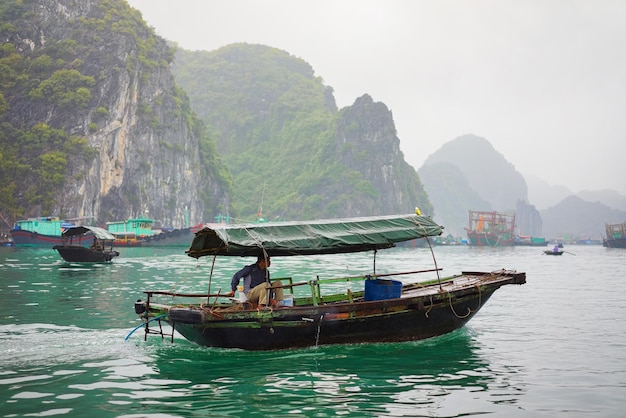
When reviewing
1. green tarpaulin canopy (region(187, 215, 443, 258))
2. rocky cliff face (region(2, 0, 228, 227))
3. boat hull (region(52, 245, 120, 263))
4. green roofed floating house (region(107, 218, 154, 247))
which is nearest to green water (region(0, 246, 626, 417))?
green tarpaulin canopy (region(187, 215, 443, 258))

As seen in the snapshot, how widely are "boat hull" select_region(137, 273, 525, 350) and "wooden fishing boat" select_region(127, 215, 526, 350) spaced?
0.06ft

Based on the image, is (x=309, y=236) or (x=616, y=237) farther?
(x=616, y=237)

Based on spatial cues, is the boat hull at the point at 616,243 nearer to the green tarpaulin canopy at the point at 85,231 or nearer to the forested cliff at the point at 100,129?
the forested cliff at the point at 100,129

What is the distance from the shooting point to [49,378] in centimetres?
900

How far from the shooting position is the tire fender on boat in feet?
34.3

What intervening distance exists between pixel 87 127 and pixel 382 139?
317ft

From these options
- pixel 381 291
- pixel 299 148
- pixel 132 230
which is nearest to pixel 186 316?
pixel 381 291

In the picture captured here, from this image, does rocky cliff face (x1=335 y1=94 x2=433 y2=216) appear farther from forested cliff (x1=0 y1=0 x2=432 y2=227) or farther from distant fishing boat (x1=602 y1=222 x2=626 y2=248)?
distant fishing boat (x1=602 y1=222 x2=626 y2=248)

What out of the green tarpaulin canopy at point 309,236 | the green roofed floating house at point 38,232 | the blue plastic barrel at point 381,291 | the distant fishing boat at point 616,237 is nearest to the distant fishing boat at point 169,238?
the green roofed floating house at point 38,232

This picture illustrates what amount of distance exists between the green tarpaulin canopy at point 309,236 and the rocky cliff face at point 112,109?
201ft

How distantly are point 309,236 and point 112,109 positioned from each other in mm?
71742

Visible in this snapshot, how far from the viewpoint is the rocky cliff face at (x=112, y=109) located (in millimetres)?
70938

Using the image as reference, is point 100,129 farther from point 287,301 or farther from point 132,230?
point 287,301

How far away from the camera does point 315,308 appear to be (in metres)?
10.8
